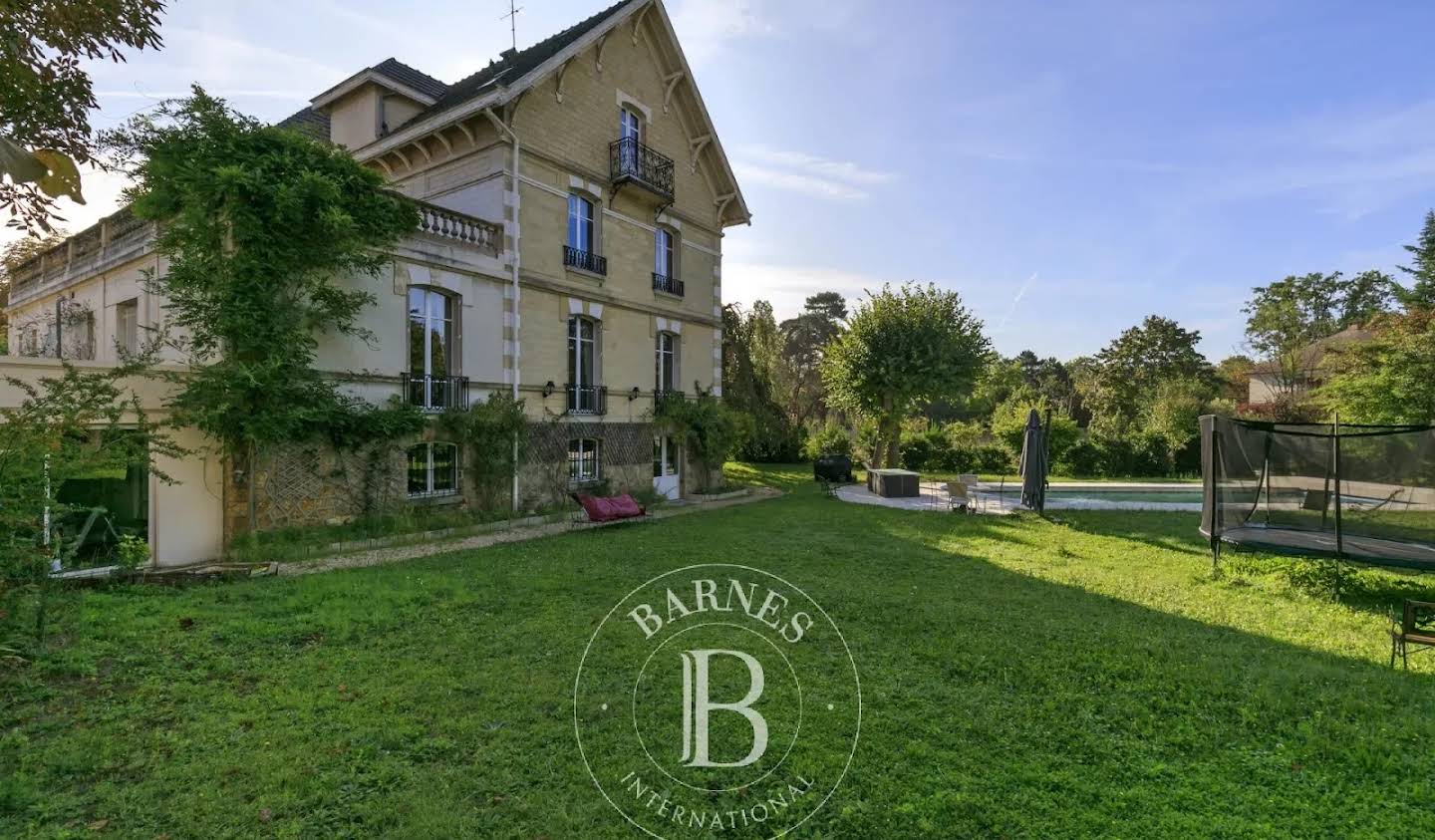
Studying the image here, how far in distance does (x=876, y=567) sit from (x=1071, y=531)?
573 centimetres

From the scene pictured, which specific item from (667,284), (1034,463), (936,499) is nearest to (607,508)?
(667,284)

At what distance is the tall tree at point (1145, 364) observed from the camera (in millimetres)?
38250

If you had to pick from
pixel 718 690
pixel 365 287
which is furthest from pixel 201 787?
pixel 365 287

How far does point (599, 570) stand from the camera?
7645 mm

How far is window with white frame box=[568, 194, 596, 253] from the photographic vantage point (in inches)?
559

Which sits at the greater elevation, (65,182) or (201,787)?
(65,182)

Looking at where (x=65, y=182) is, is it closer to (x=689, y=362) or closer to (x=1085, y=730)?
(x=1085, y=730)

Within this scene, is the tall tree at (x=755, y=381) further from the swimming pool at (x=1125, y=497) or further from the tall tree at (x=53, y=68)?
the tall tree at (x=53, y=68)

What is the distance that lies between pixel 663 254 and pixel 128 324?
1166 cm

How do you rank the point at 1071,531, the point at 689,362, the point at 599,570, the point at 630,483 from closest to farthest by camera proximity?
the point at 599,570, the point at 1071,531, the point at 630,483, the point at 689,362

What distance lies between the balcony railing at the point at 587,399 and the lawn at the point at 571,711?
23.5 ft

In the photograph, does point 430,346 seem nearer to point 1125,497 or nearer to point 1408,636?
point 1408,636

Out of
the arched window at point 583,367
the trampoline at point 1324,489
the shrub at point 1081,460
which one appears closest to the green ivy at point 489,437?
the arched window at point 583,367

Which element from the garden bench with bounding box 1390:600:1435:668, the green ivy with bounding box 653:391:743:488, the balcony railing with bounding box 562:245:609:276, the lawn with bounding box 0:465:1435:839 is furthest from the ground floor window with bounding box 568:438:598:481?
the garden bench with bounding box 1390:600:1435:668
